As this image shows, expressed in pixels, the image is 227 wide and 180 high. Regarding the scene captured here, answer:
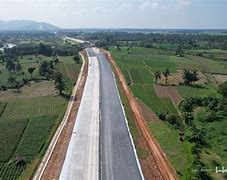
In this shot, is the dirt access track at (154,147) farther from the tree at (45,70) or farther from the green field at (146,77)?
the tree at (45,70)

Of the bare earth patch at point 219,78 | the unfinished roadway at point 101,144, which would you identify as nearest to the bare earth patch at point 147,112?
the unfinished roadway at point 101,144

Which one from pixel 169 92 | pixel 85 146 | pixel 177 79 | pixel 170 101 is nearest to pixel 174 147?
pixel 85 146

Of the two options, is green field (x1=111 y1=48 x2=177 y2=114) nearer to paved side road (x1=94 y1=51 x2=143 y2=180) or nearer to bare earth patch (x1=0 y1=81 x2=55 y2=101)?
paved side road (x1=94 y1=51 x2=143 y2=180)

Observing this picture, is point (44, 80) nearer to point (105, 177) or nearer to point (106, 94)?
point (106, 94)

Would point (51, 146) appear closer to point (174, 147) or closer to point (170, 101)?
point (174, 147)

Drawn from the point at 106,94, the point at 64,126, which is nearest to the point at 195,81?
the point at 106,94

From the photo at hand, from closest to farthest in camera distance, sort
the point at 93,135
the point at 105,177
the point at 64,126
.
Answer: the point at 105,177 < the point at 93,135 < the point at 64,126

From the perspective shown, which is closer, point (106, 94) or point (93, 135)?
point (93, 135)
